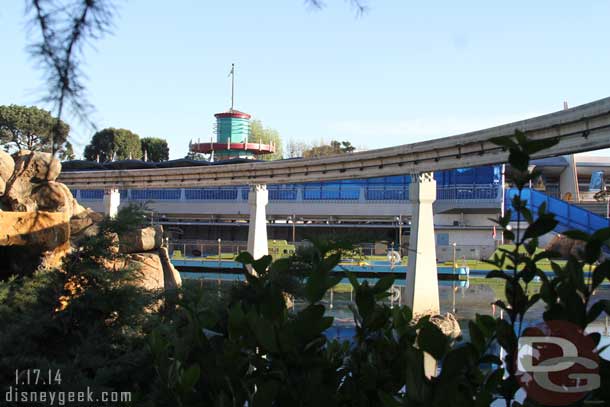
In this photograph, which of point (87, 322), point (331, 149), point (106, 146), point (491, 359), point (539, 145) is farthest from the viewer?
point (331, 149)

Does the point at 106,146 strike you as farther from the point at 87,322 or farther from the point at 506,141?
the point at 506,141

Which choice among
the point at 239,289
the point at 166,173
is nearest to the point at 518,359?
the point at 239,289

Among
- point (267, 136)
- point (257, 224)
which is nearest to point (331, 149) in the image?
point (267, 136)

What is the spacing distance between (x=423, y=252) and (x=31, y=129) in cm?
1895

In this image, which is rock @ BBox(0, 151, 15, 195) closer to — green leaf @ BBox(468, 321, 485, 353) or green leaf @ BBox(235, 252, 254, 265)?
green leaf @ BBox(235, 252, 254, 265)

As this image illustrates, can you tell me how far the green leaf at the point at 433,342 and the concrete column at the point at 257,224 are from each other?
25.5 m

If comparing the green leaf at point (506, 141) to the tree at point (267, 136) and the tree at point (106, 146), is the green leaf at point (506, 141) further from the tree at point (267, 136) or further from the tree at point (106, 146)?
the tree at point (267, 136)

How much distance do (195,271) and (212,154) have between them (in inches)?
921

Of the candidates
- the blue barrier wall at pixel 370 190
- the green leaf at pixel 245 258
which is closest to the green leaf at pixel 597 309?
the green leaf at pixel 245 258

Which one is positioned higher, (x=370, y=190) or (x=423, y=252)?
(x=370, y=190)

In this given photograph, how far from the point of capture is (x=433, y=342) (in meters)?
1.58

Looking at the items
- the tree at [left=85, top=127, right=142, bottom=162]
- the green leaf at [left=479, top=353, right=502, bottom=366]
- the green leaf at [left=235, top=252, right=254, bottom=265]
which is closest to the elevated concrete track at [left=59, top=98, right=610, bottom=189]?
the tree at [left=85, top=127, right=142, bottom=162]

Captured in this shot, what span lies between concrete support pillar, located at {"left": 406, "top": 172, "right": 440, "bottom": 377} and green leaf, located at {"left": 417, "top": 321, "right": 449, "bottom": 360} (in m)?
19.3

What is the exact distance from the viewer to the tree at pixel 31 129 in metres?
2.21
